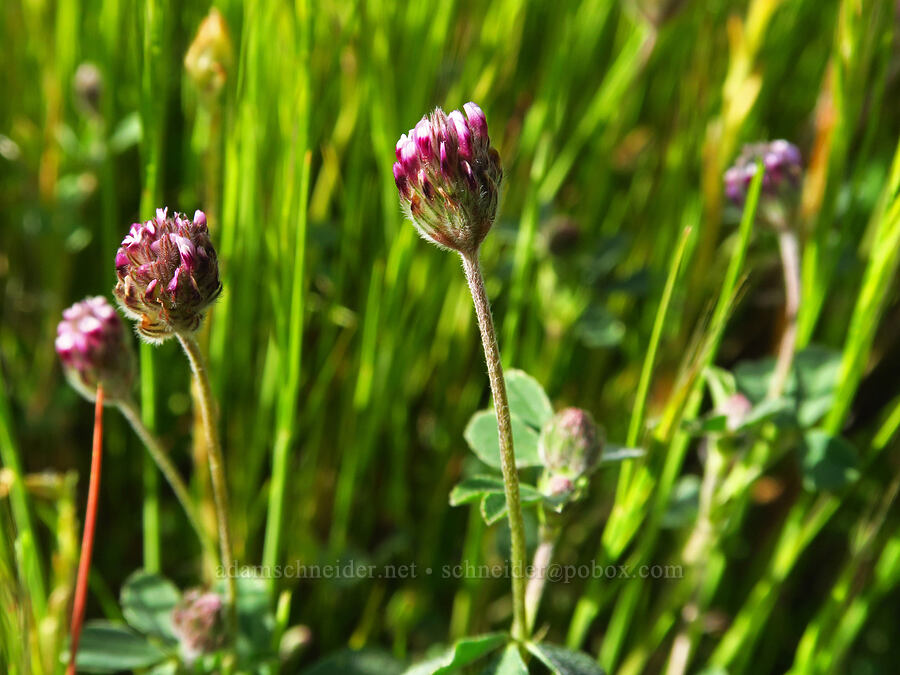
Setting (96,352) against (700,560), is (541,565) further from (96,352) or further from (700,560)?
(96,352)

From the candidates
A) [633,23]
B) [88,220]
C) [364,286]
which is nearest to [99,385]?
[364,286]

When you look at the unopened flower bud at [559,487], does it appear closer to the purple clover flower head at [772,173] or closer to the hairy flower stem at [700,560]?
the hairy flower stem at [700,560]

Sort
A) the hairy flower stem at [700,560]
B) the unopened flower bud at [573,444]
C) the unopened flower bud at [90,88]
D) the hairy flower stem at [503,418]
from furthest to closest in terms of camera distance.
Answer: the unopened flower bud at [90,88]
the hairy flower stem at [700,560]
the unopened flower bud at [573,444]
the hairy flower stem at [503,418]

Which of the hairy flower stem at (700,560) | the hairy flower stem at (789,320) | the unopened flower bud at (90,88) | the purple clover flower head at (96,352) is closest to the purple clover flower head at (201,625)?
the purple clover flower head at (96,352)

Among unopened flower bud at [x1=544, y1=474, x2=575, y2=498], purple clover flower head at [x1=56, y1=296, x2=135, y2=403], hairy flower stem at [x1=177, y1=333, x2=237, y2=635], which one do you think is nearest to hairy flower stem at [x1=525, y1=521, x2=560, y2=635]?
unopened flower bud at [x1=544, y1=474, x2=575, y2=498]

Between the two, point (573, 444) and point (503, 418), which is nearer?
point (503, 418)

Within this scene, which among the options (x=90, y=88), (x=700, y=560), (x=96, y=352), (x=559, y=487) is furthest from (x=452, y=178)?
(x=90, y=88)

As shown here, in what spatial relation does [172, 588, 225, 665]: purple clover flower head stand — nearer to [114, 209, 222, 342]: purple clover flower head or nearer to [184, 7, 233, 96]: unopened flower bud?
[114, 209, 222, 342]: purple clover flower head
